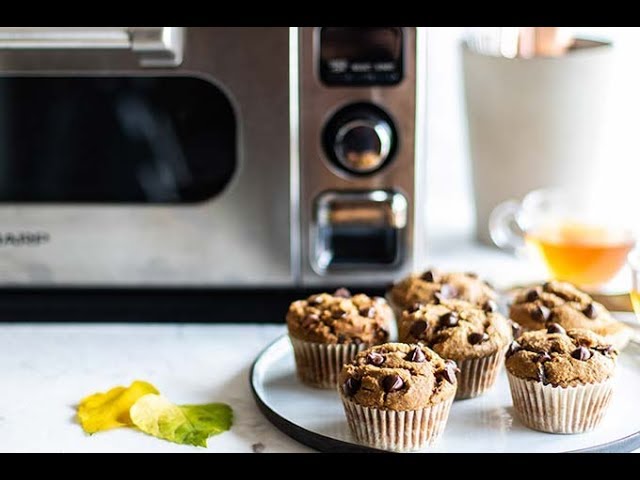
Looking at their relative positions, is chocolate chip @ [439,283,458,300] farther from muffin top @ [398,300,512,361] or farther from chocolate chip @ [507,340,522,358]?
chocolate chip @ [507,340,522,358]

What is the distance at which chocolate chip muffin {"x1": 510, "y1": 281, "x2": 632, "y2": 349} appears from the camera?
1.36 meters

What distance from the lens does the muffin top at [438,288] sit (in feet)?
4.66

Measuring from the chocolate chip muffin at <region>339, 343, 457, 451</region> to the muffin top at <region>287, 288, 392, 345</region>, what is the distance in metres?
0.13

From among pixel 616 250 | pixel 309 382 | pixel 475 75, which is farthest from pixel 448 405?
pixel 475 75

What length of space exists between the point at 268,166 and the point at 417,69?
24 centimetres

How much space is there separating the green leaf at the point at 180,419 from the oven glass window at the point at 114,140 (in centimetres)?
36

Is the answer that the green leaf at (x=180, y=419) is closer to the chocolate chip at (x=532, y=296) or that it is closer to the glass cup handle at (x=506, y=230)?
the chocolate chip at (x=532, y=296)

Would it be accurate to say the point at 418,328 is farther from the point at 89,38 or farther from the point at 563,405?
the point at 89,38

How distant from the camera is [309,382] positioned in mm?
1324

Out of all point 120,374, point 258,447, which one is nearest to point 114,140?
point 120,374

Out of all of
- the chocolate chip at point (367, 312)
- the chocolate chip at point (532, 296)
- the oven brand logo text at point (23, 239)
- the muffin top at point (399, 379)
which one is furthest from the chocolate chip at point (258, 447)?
the oven brand logo text at point (23, 239)
